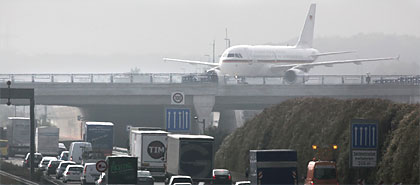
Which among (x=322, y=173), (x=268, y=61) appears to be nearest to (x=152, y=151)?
(x=322, y=173)

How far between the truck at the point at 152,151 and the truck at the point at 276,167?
18971 mm

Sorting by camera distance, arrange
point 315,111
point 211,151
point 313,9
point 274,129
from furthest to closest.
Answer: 1. point 313,9
2. point 274,129
3. point 315,111
4. point 211,151

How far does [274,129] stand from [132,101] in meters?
30.0

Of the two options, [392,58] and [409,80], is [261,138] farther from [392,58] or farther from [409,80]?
[392,58]

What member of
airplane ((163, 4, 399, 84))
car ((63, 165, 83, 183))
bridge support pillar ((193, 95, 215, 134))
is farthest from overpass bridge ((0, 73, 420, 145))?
car ((63, 165, 83, 183))

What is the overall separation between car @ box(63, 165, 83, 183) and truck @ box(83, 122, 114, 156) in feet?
43.7

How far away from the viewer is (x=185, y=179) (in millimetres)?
48062

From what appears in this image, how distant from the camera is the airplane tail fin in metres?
141

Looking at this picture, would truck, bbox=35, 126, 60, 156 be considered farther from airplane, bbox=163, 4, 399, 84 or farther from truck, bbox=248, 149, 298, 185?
truck, bbox=248, 149, 298, 185

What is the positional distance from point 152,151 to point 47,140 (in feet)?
102

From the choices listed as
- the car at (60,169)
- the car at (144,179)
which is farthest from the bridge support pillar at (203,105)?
the car at (144,179)

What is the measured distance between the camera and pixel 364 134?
3484cm

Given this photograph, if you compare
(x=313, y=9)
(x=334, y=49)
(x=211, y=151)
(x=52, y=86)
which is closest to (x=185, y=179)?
(x=211, y=151)

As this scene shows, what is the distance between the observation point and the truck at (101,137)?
74.9 meters
